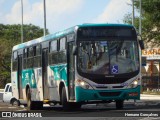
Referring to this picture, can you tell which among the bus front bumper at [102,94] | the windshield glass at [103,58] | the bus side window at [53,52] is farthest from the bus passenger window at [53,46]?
the bus front bumper at [102,94]

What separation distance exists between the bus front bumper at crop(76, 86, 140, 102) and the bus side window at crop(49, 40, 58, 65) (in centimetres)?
293

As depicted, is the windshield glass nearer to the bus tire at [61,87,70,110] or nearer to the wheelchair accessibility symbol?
the wheelchair accessibility symbol

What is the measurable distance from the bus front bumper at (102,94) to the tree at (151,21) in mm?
29751

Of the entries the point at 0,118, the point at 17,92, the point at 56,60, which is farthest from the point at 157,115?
the point at 17,92

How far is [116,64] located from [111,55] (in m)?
0.40

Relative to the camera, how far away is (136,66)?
893 inches

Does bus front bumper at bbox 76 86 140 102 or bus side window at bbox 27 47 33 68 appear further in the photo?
bus side window at bbox 27 47 33 68

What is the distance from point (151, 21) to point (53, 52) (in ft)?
94.3

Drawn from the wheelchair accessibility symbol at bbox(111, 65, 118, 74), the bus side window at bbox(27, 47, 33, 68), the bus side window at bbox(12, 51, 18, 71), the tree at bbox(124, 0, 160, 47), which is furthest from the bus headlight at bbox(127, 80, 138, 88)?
the tree at bbox(124, 0, 160, 47)

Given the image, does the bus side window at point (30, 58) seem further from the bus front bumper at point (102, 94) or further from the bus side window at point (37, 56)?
the bus front bumper at point (102, 94)

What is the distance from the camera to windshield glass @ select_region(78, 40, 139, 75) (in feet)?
72.6

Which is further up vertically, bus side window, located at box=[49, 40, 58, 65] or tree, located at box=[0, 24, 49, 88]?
tree, located at box=[0, 24, 49, 88]

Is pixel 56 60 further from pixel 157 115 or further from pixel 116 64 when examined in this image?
pixel 157 115

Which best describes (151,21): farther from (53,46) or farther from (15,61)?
(53,46)
